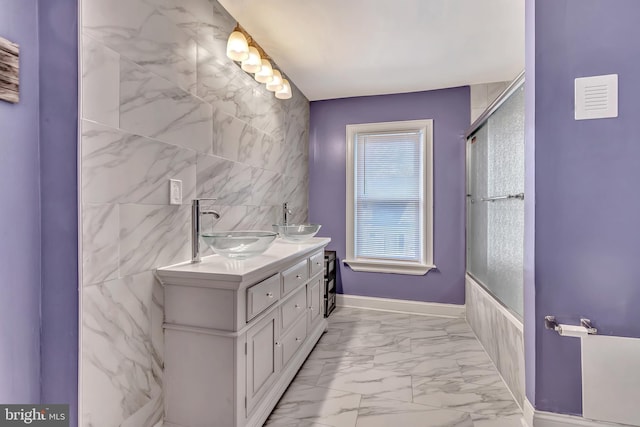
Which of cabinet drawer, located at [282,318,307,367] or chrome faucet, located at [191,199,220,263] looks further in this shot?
cabinet drawer, located at [282,318,307,367]

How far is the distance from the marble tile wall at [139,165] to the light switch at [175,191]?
2 cm

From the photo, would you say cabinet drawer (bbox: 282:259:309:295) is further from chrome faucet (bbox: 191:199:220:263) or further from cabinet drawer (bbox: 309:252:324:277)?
chrome faucet (bbox: 191:199:220:263)

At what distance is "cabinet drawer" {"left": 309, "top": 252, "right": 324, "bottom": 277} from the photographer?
239 cm

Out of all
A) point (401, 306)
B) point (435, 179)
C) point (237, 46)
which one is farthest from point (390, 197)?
point (237, 46)

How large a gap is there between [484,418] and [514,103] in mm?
1884

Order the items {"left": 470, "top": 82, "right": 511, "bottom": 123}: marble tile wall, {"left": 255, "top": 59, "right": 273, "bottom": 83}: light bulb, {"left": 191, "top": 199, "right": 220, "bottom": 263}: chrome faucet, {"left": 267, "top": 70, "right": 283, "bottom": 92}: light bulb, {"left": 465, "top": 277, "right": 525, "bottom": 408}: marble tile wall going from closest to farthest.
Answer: {"left": 191, "top": 199, "right": 220, "bottom": 263}: chrome faucet → {"left": 465, "top": 277, "right": 525, "bottom": 408}: marble tile wall → {"left": 255, "top": 59, "right": 273, "bottom": 83}: light bulb → {"left": 267, "top": 70, "right": 283, "bottom": 92}: light bulb → {"left": 470, "top": 82, "right": 511, "bottom": 123}: marble tile wall

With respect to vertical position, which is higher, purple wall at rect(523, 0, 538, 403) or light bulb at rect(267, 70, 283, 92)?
light bulb at rect(267, 70, 283, 92)

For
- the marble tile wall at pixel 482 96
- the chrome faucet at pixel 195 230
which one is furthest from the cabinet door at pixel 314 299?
the marble tile wall at pixel 482 96

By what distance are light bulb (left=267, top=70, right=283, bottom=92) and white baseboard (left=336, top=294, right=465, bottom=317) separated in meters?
2.31

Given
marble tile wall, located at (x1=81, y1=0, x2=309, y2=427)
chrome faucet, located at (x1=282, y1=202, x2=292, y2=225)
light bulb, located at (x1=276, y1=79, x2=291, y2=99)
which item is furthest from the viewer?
chrome faucet, located at (x1=282, y1=202, x2=292, y2=225)

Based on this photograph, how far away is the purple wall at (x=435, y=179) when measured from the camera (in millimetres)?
3236

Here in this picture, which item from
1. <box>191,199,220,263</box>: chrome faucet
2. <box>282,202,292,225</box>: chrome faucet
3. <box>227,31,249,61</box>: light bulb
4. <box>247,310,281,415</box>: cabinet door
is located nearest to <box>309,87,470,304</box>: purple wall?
<box>282,202,292,225</box>: chrome faucet

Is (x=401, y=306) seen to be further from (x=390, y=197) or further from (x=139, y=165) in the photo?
(x=139, y=165)

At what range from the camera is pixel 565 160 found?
4.95 feet
